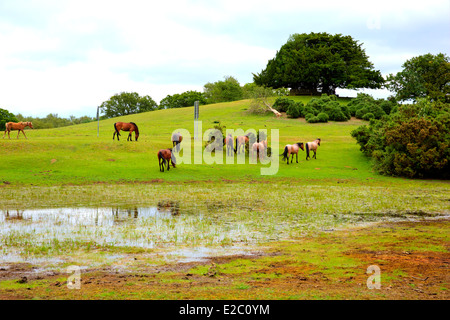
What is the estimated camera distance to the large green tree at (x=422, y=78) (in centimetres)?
6906

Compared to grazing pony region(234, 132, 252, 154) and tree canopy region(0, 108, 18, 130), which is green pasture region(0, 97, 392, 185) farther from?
tree canopy region(0, 108, 18, 130)

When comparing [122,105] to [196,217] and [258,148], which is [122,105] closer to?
[258,148]

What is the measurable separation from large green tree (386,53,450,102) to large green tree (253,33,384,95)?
874 centimetres

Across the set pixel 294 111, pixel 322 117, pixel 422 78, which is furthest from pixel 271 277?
pixel 422 78

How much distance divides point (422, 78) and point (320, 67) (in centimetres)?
1901

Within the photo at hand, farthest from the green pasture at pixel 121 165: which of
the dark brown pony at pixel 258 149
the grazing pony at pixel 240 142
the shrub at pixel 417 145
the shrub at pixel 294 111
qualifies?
the shrub at pixel 294 111

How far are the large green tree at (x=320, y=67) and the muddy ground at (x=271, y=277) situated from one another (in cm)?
7417

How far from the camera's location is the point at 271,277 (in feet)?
26.5

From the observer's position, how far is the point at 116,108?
116 metres

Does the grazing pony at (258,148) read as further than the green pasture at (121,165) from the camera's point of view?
Yes

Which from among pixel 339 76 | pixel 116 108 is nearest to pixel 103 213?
pixel 339 76

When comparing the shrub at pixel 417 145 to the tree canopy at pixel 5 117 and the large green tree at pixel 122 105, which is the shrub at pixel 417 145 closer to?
the tree canopy at pixel 5 117

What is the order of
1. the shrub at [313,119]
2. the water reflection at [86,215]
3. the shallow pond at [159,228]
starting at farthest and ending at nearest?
the shrub at [313,119] → the water reflection at [86,215] → the shallow pond at [159,228]
